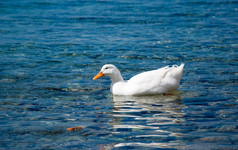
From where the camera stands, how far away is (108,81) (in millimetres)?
12516

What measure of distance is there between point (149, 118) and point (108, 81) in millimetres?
4118

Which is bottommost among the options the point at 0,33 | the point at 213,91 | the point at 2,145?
the point at 2,145

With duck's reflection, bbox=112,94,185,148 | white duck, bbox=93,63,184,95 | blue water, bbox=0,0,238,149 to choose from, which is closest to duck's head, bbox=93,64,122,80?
white duck, bbox=93,63,184,95

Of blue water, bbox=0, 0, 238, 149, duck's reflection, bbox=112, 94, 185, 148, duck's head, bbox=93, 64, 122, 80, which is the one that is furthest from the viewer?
duck's head, bbox=93, 64, 122, 80

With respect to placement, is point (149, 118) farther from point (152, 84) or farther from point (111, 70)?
point (111, 70)

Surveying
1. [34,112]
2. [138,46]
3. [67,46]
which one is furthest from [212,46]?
[34,112]

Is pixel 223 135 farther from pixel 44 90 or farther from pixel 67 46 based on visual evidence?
pixel 67 46

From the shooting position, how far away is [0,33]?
2006 centimetres

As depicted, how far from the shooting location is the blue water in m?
7.61

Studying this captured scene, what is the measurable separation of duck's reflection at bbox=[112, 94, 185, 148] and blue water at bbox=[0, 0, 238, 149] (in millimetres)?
19

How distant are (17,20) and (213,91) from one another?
51.8ft

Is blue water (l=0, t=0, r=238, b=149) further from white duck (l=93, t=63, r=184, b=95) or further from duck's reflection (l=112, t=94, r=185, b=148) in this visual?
white duck (l=93, t=63, r=184, b=95)

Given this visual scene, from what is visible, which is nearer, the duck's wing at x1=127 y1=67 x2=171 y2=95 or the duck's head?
the duck's wing at x1=127 y1=67 x2=171 y2=95

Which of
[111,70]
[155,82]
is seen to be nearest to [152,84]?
[155,82]
